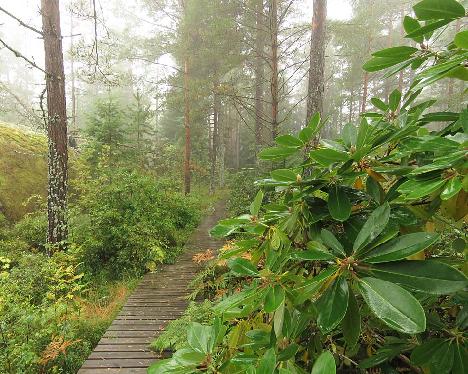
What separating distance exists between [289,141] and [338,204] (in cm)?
26

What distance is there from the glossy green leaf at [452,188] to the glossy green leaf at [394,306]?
7.0 inches

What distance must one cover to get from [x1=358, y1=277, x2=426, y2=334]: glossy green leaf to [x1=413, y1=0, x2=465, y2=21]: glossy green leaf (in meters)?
0.53

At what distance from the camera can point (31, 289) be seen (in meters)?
5.05

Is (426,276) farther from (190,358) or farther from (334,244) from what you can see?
(190,358)

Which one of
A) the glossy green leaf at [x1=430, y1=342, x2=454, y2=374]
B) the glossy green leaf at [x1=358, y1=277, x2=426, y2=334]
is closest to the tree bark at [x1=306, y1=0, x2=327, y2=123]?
the glossy green leaf at [x1=430, y1=342, x2=454, y2=374]

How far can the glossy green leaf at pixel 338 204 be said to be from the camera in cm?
75

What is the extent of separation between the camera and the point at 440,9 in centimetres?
62

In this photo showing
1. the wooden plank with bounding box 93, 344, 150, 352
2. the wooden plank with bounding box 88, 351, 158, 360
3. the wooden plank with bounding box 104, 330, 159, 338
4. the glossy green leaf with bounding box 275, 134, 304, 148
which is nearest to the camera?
the glossy green leaf with bounding box 275, 134, 304, 148

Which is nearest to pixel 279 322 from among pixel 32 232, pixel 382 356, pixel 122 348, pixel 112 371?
pixel 382 356

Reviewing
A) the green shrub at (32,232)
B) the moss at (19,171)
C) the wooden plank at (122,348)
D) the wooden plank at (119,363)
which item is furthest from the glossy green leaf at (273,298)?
the moss at (19,171)

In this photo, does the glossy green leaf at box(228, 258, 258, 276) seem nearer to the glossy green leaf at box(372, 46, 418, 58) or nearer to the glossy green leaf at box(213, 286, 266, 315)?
the glossy green leaf at box(213, 286, 266, 315)

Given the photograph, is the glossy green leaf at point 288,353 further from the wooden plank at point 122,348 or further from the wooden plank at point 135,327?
the wooden plank at point 135,327

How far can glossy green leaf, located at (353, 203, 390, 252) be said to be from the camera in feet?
2.04

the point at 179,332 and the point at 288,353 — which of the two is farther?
the point at 179,332
